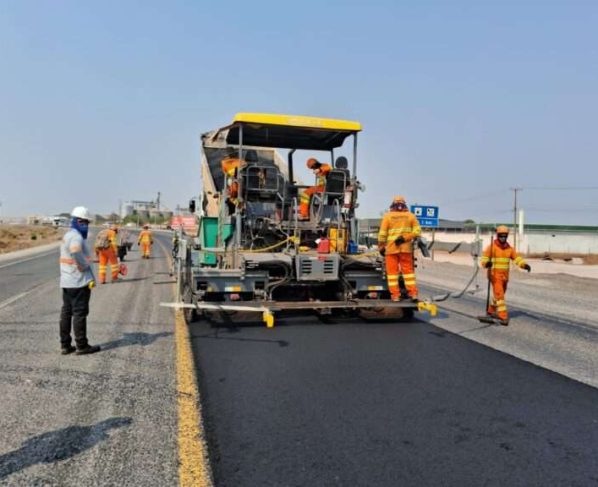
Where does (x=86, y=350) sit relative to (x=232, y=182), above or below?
below

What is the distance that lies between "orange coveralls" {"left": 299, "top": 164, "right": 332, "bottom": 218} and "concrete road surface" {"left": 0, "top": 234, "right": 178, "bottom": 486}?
2.68 meters

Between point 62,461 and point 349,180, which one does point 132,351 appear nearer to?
point 62,461

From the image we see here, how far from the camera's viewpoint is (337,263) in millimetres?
7859

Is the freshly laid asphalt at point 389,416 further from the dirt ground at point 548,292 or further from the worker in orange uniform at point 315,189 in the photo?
the dirt ground at point 548,292

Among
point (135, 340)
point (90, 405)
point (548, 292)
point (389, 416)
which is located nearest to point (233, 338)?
point (135, 340)

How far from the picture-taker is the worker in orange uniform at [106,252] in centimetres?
1348

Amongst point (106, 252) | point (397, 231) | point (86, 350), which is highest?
point (397, 231)

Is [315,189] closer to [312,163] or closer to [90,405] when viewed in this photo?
[312,163]

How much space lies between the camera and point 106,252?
13820mm

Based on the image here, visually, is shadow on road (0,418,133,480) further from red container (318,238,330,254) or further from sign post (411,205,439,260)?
sign post (411,205,439,260)

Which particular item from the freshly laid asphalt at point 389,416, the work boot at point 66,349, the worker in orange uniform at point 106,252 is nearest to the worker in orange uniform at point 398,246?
the freshly laid asphalt at point 389,416

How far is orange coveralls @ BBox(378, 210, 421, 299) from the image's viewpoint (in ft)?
25.9

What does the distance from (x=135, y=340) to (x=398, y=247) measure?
3.72 m

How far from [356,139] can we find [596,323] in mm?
4927
